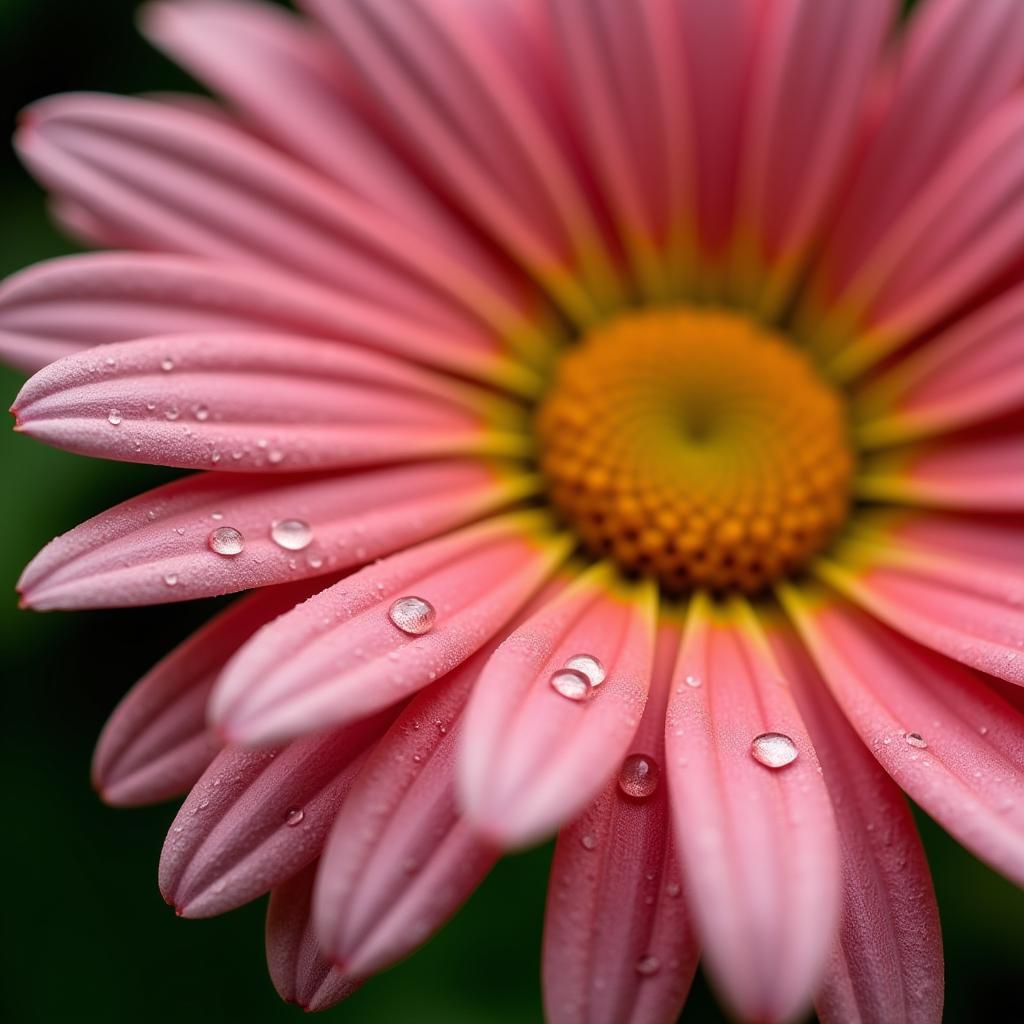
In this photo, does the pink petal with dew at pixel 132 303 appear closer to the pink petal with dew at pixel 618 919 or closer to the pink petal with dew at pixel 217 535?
the pink petal with dew at pixel 217 535

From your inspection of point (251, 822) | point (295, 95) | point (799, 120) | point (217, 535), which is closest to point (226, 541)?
point (217, 535)

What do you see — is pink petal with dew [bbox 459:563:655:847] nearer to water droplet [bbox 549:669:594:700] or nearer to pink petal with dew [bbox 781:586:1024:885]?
water droplet [bbox 549:669:594:700]

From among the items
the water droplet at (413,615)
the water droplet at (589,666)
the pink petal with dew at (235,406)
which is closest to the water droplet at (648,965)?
the water droplet at (589,666)

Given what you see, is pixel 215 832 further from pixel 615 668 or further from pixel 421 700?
pixel 615 668

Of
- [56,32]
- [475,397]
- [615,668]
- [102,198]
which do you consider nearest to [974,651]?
[615,668]

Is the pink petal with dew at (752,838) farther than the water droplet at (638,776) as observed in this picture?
No

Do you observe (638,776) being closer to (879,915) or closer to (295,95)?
(879,915)
